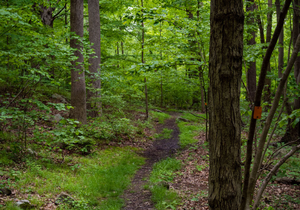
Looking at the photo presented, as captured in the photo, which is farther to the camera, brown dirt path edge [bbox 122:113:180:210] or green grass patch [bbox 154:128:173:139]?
green grass patch [bbox 154:128:173:139]

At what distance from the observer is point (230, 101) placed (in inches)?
68.4

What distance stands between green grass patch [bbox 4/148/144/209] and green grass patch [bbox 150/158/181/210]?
0.76 meters

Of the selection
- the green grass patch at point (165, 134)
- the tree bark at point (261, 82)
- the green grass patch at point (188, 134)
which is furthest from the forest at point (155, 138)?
the green grass patch at point (165, 134)

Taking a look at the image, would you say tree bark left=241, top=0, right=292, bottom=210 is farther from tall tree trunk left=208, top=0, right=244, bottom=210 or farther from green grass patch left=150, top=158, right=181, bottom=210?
green grass patch left=150, top=158, right=181, bottom=210

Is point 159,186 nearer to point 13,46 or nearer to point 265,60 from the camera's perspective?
point 265,60

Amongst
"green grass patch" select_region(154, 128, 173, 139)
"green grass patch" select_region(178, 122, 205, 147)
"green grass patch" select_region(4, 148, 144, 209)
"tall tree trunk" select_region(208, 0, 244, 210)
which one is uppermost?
"tall tree trunk" select_region(208, 0, 244, 210)

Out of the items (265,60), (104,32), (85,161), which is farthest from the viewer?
(104,32)

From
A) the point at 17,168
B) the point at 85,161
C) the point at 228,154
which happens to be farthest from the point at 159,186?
the point at 228,154

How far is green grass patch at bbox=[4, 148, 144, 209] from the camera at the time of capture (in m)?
4.39

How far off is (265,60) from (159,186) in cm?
448

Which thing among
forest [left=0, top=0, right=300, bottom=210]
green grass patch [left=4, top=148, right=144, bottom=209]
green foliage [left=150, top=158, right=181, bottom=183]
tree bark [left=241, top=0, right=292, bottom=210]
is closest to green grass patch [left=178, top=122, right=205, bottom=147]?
forest [left=0, top=0, right=300, bottom=210]

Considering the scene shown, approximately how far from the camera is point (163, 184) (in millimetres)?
5262

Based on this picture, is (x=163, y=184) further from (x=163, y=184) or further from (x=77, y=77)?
(x=77, y=77)

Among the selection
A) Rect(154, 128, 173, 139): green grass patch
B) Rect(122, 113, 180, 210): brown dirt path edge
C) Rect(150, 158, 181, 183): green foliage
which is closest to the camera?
Rect(122, 113, 180, 210): brown dirt path edge
